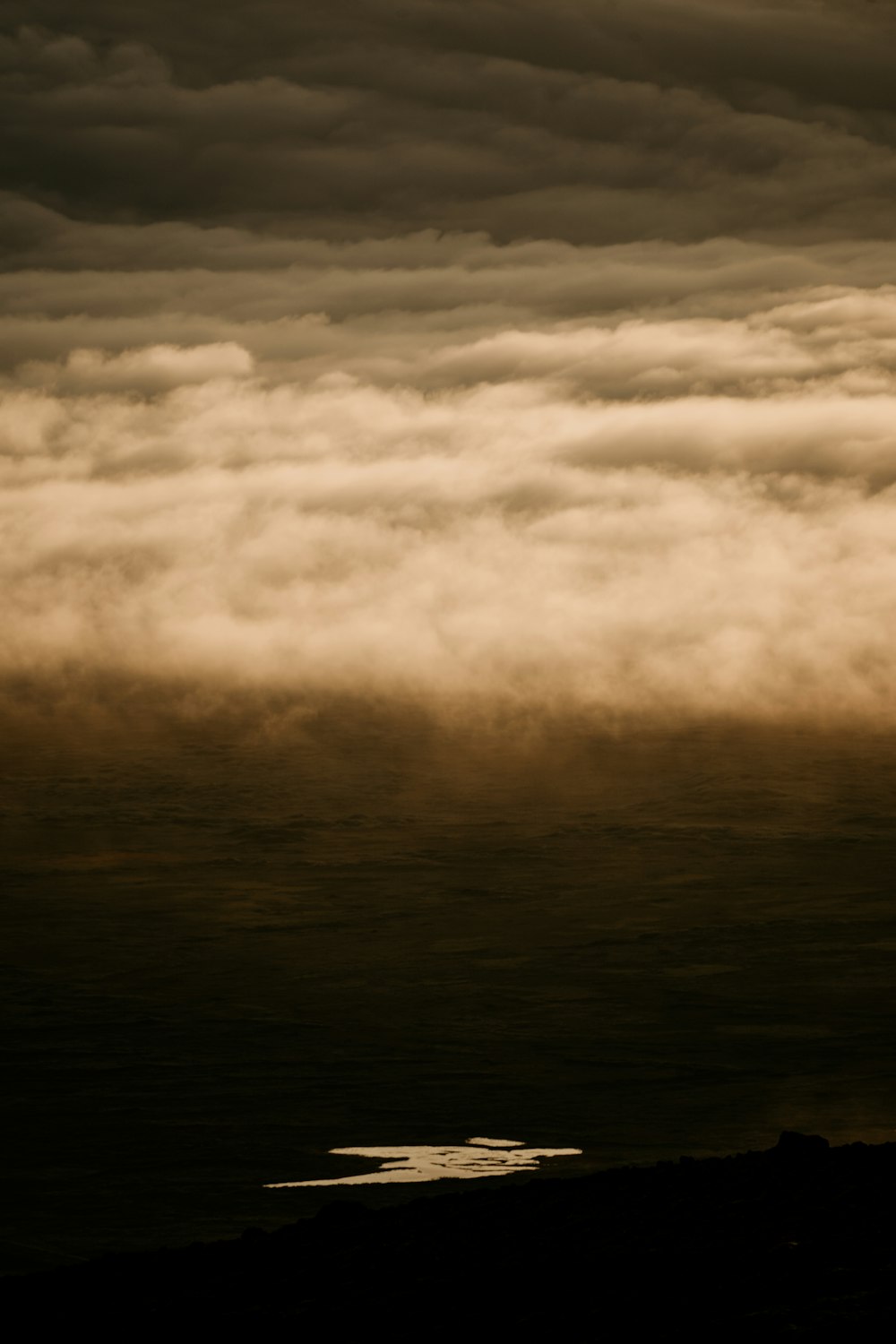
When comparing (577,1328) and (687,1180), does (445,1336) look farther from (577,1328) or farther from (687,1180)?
(687,1180)

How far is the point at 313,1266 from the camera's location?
2438cm

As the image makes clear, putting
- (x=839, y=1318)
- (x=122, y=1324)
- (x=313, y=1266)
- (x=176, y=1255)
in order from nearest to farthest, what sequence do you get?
(x=839, y=1318)
(x=122, y=1324)
(x=313, y=1266)
(x=176, y=1255)

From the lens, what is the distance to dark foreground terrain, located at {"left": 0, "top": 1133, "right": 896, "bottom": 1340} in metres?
19.2

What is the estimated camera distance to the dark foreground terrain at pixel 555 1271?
19.2m

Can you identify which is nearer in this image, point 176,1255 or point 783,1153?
point 176,1255

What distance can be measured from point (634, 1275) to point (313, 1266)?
567 centimetres

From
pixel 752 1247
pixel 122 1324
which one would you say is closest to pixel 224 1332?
pixel 122 1324

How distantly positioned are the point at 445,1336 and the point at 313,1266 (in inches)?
186

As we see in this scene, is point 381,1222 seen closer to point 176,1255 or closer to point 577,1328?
point 176,1255

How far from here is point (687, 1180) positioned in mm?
28094

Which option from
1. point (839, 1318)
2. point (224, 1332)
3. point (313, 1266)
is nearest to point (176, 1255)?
point (313, 1266)

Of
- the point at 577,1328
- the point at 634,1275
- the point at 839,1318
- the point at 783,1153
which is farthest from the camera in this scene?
the point at 783,1153

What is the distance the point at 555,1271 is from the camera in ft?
72.4

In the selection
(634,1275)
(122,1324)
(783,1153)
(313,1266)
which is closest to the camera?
(634,1275)
